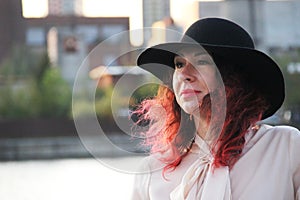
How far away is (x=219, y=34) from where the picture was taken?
1094 mm

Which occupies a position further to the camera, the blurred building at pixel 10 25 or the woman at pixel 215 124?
the blurred building at pixel 10 25

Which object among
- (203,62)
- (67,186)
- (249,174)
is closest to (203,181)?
(249,174)

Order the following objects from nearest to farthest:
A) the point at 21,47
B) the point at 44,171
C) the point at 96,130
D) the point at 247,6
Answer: the point at 96,130 < the point at 44,171 < the point at 247,6 < the point at 21,47

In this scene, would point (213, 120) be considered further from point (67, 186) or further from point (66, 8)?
point (66, 8)

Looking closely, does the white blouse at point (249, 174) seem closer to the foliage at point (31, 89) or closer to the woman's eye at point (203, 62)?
the woman's eye at point (203, 62)

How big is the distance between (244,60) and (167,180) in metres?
0.21

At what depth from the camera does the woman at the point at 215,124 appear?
1052mm

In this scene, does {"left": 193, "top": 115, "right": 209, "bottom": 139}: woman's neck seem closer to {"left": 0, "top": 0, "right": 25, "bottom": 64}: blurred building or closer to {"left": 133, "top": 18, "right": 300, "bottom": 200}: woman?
{"left": 133, "top": 18, "right": 300, "bottom": 200}: woman

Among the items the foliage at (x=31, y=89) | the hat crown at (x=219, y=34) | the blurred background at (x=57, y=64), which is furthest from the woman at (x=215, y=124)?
the foliage at (x=31, y=89)

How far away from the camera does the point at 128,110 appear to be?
44.3 inches

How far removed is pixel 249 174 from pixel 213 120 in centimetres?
9

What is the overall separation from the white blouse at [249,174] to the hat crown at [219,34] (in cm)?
13

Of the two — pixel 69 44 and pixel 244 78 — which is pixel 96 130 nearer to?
pixel 244 78

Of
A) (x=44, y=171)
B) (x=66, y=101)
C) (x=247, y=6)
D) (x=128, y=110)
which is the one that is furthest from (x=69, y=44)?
(x=128, y=110)
